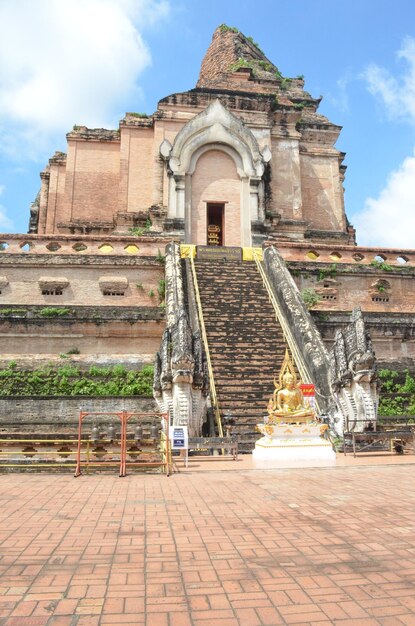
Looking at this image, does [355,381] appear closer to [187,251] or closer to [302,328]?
[302,328]

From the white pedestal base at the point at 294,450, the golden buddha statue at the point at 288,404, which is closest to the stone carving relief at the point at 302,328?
the golden buddha statue at the point at 288,404

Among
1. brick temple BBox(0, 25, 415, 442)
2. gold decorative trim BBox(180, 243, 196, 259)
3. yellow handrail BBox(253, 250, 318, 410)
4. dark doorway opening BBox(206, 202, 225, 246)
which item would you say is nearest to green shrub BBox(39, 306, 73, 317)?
brick temple BBox(0, 25, 415, 442)

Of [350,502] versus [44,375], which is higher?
[44,375]

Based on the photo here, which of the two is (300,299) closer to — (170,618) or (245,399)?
(245,399)

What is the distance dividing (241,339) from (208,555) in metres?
11.6

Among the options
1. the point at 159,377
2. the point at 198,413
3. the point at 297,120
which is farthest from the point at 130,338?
the point at 297,120

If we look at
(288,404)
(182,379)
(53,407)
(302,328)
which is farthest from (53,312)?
(288,404)

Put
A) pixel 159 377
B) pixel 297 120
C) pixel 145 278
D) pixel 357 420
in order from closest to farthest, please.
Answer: pixel 357 420 < pixel 159 377 < pixel 145 278 < pixel 297 120

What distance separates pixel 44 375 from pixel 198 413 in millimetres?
5366

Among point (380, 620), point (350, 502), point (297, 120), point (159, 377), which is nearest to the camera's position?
point (380, 620)

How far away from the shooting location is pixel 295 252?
21.1 meters

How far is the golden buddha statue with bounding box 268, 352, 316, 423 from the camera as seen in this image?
11609 mm

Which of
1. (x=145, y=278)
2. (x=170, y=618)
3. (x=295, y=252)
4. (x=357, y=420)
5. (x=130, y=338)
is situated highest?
(x=295, y=252)

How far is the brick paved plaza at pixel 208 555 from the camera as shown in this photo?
11.1 ft
